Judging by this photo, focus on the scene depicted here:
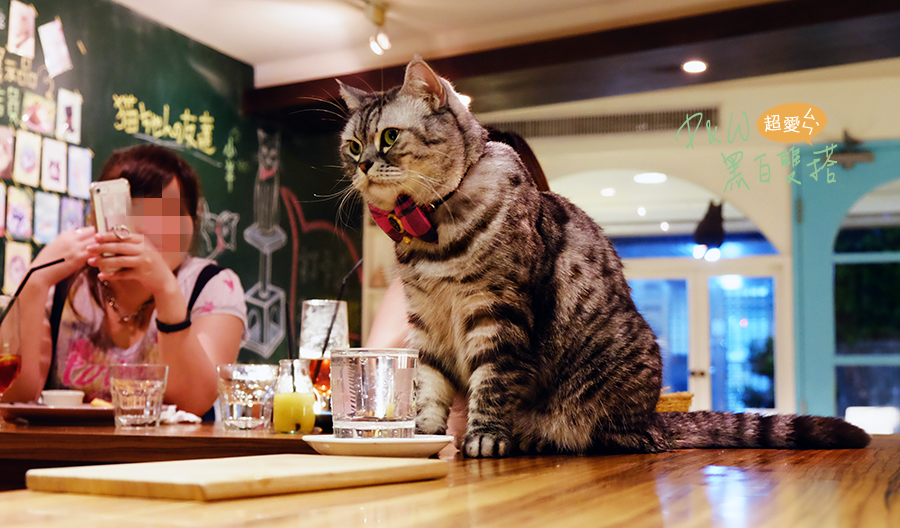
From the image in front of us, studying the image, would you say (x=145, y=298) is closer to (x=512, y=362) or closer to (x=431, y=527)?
(x=512, y=362)

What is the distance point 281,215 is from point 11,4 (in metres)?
1.87

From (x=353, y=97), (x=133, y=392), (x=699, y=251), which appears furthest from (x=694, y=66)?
(x=133, y=392)

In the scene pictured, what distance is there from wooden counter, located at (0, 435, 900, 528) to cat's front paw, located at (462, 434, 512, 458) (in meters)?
0.14

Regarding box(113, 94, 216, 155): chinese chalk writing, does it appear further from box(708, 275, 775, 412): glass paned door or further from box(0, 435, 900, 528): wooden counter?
box(0, 435, 900, 528): wooden counter

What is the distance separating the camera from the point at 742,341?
14.5 feet

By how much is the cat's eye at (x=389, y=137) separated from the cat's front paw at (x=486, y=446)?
43 centimetres

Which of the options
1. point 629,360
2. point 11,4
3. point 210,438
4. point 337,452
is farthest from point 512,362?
point 11,4

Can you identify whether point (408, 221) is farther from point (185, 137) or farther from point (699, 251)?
point (699, 251)

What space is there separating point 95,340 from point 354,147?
1379 millimetres

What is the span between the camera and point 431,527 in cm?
40

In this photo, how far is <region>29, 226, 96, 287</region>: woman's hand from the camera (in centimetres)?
188

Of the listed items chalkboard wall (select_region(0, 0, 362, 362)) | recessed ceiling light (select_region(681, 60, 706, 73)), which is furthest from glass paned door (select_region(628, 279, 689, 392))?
chalkboard wall (select_region(0, 0, 362, 362))

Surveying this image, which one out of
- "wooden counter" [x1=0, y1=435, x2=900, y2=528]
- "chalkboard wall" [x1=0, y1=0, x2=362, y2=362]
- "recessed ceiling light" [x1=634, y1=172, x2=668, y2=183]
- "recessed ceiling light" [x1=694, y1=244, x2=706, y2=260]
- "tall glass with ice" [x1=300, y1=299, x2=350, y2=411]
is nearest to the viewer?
"wooden counter" [x1=0, y1=435, x2=900, y2=528]

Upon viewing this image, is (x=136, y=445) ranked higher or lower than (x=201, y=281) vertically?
lower
